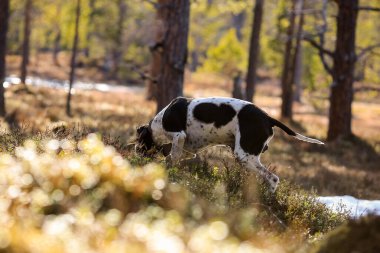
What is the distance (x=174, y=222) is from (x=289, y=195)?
127 inches

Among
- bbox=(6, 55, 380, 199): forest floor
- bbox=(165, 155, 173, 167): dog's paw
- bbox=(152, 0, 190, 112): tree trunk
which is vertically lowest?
bbox=(6, 55, 380, 199): forest floor

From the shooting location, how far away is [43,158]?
6.05m

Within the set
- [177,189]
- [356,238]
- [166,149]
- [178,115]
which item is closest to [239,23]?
[166,149]

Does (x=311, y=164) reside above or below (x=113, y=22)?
below

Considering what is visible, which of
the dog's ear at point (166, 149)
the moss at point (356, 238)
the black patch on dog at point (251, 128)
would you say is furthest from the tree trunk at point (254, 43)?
the moss at point (356, 238)

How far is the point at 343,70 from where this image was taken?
17281mm

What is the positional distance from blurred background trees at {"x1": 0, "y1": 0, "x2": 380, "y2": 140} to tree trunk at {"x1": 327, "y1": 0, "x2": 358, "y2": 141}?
1.1 inches

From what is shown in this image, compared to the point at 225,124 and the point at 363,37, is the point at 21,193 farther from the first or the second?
the point at 363,37

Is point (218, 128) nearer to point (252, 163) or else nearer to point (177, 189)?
point (252, 163)

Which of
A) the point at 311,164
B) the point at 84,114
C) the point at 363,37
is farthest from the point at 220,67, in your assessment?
the point at 311,164

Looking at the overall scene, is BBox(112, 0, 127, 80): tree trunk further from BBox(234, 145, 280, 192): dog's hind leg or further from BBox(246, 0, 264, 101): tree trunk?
BBox(234, 145, 280, 192): dog's hind leg

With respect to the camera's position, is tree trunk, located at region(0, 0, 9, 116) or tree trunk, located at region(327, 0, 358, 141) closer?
tree trunk, located at region(0, 0, 9, 116)

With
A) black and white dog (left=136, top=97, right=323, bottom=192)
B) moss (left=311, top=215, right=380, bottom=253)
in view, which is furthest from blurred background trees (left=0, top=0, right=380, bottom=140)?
moss (left=311, top=215, right=380, bottom=253)

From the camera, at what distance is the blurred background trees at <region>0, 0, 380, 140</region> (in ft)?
45.9
